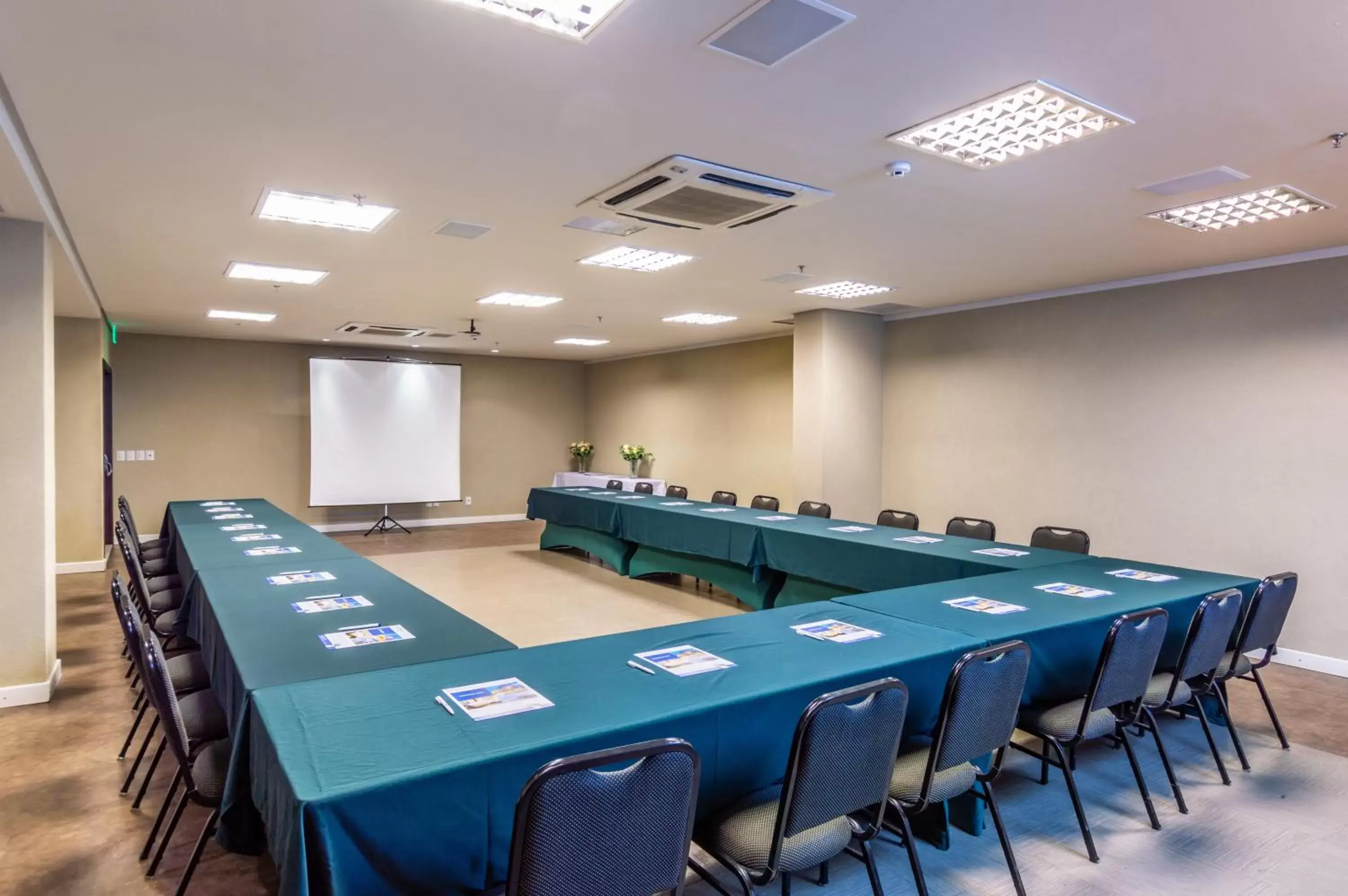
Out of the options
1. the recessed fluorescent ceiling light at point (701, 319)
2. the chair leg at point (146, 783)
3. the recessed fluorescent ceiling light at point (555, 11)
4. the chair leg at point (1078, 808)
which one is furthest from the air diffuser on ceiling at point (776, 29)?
the recessed fluorescent ceiling light at point (701, 319)

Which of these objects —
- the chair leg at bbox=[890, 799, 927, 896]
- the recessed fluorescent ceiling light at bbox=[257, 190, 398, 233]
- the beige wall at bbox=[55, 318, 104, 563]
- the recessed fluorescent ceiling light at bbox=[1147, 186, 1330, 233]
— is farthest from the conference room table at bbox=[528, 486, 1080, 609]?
the beige wall at bbox=[55, 318, 104, 563]

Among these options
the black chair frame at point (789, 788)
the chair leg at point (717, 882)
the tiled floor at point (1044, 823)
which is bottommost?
the tiled floor at point (1044, 823)

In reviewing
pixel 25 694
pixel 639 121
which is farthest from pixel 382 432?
pixel 639 121

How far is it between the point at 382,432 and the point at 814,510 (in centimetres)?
683

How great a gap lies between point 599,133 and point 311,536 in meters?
3.40

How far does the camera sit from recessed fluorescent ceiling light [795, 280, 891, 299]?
610 cm

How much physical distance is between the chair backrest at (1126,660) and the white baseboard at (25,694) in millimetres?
4973

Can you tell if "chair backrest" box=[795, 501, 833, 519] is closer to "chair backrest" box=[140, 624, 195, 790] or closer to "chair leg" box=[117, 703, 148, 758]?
"chair leg" box=[117, 703, 148, 758]

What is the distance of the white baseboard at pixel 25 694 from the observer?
390 cm

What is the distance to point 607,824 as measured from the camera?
145 cm

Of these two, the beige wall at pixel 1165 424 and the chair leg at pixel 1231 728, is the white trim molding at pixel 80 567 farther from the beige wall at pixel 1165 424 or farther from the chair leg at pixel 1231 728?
the chair leg at pixel 1231 728

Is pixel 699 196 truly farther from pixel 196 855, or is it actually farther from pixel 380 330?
pixel 380 330

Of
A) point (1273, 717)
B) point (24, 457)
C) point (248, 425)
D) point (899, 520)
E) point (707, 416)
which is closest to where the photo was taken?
point (1273, 717)

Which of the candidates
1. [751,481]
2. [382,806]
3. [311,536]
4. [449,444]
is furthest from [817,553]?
[449,444]
